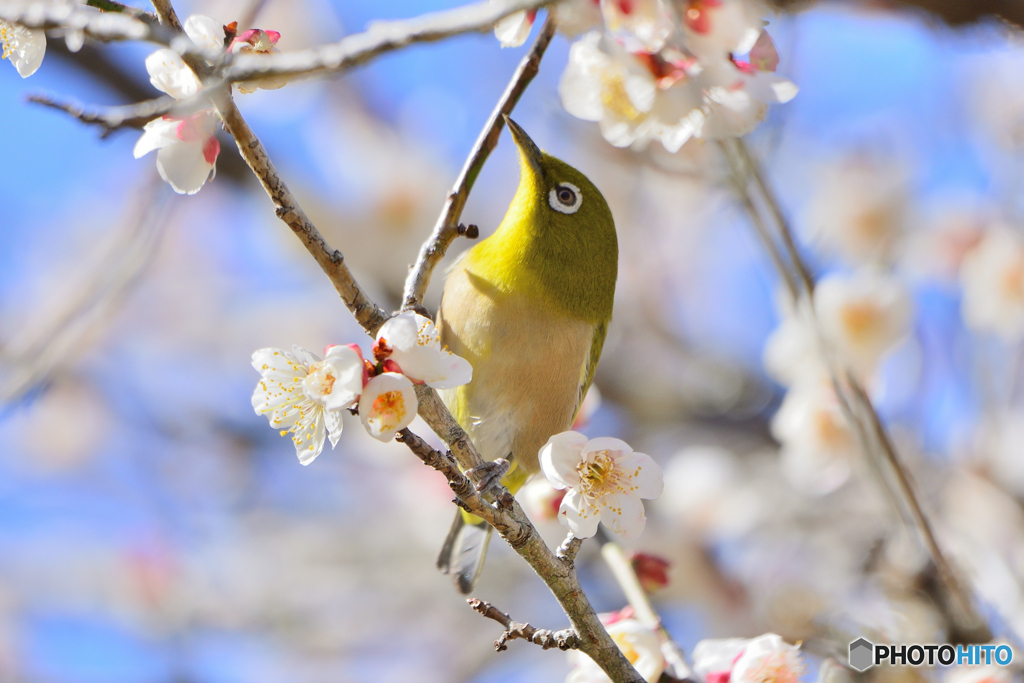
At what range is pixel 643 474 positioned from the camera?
6.10ft

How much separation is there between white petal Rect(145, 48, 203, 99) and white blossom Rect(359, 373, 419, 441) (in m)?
0.77

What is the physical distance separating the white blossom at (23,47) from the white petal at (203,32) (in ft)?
1.09

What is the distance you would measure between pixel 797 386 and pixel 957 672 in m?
1.48

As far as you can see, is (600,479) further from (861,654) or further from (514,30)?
(861,654)

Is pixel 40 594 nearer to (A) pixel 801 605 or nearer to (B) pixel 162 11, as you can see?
(A) pixel 801 605

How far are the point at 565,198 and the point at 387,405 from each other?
152 cm

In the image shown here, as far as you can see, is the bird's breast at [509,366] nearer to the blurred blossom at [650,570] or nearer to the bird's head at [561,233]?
the bird's head at [561,233]

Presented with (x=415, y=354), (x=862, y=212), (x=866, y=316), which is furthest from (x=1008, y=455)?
(x=415, y=354)

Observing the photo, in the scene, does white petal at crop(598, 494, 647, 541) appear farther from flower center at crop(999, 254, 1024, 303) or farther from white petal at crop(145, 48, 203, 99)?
flower center at crop(999, 254, 1024, 303)

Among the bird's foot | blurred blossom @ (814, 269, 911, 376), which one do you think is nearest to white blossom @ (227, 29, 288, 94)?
the bird's foot

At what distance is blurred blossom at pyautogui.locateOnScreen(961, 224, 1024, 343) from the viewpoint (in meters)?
3.83

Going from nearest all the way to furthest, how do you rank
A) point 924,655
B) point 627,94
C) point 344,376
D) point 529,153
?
1. point 344,376
2. point 627,94
3. point 924,655
4. point 529,153

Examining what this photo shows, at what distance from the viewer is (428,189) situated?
693 centimetres

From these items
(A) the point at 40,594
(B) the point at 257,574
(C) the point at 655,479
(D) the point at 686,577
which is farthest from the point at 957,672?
(A) the point at 40,594
